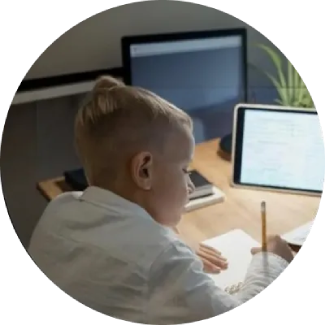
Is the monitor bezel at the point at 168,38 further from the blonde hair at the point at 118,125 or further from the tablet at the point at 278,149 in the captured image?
the blonde hair at the point at 118,125

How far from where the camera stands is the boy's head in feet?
2.84

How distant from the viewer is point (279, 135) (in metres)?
1.27

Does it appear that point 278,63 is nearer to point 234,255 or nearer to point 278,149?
point 278,149

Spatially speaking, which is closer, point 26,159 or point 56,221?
point 56,221

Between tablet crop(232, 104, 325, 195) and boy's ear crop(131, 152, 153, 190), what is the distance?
17.5 inches

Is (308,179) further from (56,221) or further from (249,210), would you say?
(56,221)

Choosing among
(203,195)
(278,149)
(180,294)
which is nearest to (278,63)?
(278,149)

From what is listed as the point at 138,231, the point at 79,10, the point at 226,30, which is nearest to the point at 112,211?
the point at 138,231

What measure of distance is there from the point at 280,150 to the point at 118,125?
1.68 feet

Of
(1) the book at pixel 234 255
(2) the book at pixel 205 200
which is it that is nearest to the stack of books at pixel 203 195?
(2) the book at pixel 205 200

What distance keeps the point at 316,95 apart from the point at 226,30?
83cm

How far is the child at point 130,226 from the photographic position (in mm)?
813

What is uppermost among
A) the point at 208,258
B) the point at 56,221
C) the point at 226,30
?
the point at 226,30

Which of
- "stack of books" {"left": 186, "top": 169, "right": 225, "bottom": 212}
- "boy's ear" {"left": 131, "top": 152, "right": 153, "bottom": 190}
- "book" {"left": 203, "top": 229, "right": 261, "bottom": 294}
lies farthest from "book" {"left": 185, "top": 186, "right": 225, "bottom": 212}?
"boy's ear" {"left": 131, "top": 152, "right": 153, "bottom": 190}
